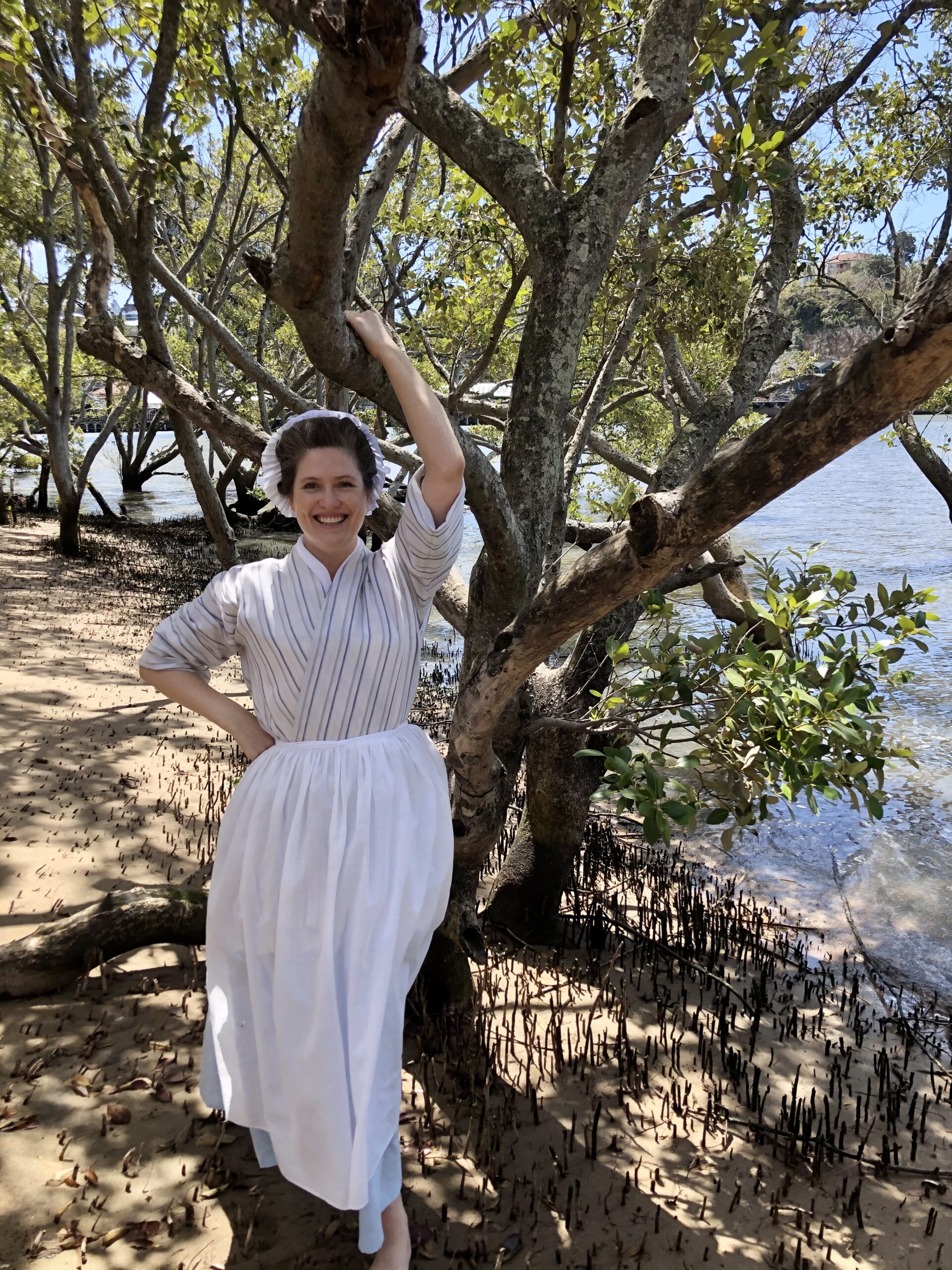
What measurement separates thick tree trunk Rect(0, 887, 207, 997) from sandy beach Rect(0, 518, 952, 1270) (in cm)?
9

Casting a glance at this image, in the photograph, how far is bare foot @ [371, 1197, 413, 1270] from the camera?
87.4 inches

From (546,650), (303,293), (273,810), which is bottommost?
(273,810)

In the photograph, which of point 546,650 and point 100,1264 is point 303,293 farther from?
Result: point 100,1264

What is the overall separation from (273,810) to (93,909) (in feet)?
5.71

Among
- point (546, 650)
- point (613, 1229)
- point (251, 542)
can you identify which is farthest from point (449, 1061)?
point (251, 542)

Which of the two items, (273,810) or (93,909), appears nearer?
(273,810)

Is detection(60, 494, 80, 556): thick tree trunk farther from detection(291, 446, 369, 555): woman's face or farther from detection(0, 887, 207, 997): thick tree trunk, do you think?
detection(291, 446, 369, 555): woman's face

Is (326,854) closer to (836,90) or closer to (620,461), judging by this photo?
(836,90)

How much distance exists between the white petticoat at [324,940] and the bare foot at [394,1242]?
266 millimetres

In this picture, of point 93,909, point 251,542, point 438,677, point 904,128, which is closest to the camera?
point 93,909

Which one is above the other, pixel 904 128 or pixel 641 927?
pixel 904 128

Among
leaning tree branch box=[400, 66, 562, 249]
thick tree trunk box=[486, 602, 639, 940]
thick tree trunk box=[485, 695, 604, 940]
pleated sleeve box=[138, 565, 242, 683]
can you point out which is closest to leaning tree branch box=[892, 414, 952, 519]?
thick tree trunk box=[486, 602, 639, 940]

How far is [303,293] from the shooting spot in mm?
2545

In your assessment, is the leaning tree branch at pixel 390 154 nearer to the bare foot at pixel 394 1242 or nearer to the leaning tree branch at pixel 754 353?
the leaning tree branch at pixel 754 353
